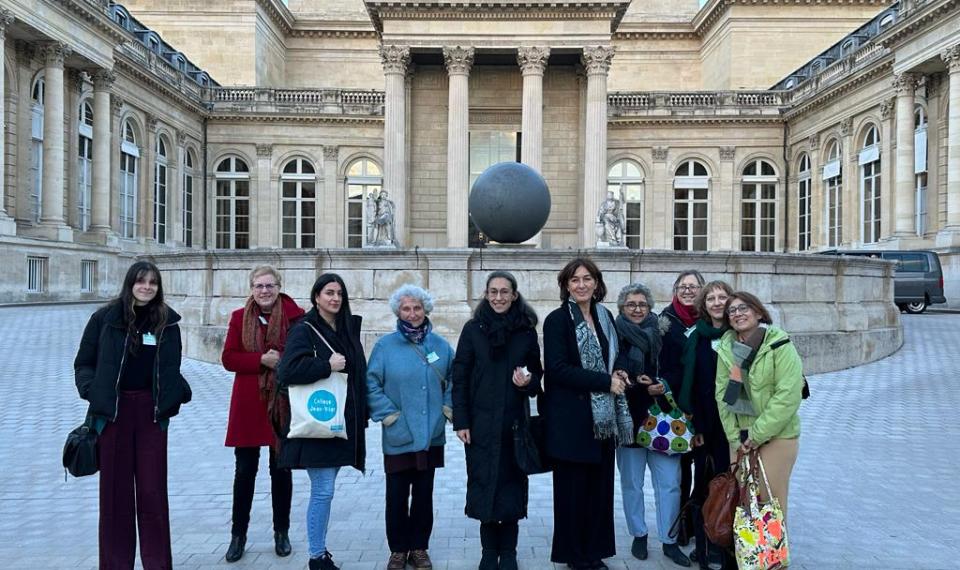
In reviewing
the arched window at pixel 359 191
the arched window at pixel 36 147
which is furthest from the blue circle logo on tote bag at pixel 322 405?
the arched window at pixel 359 191

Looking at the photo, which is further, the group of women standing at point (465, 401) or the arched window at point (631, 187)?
the arched window at point (631, 187)

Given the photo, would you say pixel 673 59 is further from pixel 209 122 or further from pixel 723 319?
pixel 723 319

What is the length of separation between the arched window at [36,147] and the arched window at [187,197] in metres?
9.56

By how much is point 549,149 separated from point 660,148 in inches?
277

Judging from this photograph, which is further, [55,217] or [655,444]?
[55,217]

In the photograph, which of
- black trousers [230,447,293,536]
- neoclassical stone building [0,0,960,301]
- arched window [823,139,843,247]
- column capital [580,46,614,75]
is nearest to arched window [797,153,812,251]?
neoclassical stone building [0,0,960,301]

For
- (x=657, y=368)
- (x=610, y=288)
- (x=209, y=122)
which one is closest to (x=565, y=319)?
(x=657, y=368)

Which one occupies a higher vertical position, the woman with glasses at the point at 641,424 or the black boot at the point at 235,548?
the woman with glasses at the point at 641,424

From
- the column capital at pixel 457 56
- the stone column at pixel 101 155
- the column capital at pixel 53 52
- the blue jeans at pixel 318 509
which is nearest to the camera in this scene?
the blue jeans at pixel 318 509

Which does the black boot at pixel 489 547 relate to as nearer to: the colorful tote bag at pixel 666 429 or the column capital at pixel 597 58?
the colorful tote bag at pixel 666 429

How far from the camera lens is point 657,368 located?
5336 mm

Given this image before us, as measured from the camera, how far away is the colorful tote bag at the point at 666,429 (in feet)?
17.3

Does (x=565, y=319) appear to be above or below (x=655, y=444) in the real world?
above

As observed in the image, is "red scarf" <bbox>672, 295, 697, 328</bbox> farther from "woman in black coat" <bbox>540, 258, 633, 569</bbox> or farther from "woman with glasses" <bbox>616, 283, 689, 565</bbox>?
"woman in black coat" <bbox>540, 258, 633, 569</bbox>
